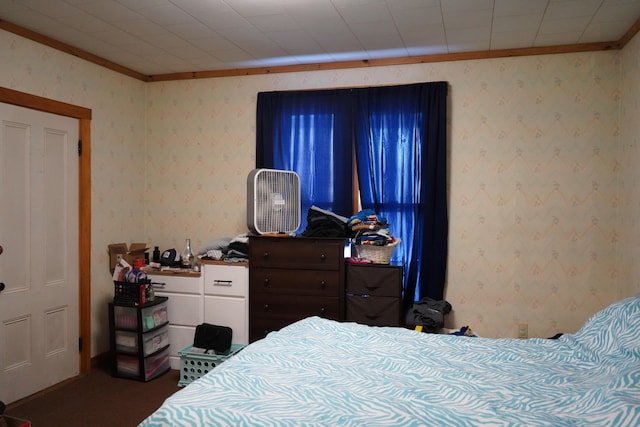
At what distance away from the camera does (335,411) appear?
4.64 ft

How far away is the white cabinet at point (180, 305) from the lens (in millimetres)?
3674

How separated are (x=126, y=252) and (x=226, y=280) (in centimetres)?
109

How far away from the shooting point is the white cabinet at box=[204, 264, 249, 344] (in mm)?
3541

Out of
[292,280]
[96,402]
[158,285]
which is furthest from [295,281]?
[96,402]

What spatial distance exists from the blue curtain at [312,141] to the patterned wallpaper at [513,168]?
0.49ft

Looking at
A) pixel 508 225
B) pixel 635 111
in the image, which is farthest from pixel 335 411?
pixel 635 111

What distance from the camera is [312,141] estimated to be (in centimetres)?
391

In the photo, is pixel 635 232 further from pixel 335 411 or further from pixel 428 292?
pixel 335 411

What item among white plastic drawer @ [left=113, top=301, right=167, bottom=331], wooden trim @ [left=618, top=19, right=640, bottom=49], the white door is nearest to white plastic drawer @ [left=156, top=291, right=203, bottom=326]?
white plastic drawer @ [left=113, top=301, right=167, bottom=331]

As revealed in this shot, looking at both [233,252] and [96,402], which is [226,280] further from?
[96,402]

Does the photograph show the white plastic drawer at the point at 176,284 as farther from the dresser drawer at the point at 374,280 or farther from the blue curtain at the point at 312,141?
the dresser drawer at the point at 374,280

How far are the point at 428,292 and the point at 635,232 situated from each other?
145 cm

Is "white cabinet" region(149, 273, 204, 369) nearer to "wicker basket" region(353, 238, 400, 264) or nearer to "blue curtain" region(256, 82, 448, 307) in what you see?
"blue curtain" region(256, 82, 448, 307)

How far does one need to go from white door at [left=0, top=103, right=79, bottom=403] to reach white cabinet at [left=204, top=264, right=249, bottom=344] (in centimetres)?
104
